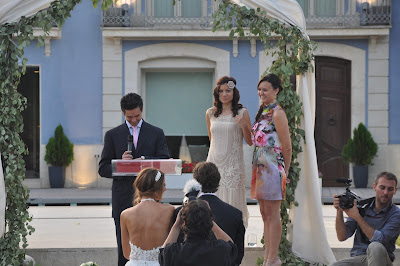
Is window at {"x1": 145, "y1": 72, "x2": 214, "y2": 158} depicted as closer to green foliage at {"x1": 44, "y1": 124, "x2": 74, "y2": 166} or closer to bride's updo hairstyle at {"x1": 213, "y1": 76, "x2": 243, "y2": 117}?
green foliage at {"x1": 44, "y1": 124, "x2": 74, "y2": 166}

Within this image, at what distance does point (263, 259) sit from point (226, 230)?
6.42ft

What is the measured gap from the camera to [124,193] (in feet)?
20.9

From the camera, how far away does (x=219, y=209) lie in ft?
17.0

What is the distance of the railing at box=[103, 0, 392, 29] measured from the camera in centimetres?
1788

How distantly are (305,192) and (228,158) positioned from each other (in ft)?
2.57

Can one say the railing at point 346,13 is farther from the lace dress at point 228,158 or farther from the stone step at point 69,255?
the stone step at point 69,255

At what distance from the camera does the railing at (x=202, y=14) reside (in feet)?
58.6

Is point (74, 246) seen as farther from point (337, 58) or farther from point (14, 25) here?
point (337, 58)

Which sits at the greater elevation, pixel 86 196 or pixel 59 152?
pixel 59 152

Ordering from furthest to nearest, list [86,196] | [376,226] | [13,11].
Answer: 1. [86,196]
2. [13,11]
3. [376,226]

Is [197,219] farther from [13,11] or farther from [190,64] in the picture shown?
[190,64]

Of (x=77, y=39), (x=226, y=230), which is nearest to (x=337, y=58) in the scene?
(x=77, y=39)

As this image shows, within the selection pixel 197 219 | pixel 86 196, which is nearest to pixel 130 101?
pixel 197 219

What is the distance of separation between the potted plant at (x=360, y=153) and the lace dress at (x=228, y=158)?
10828 millimetres
